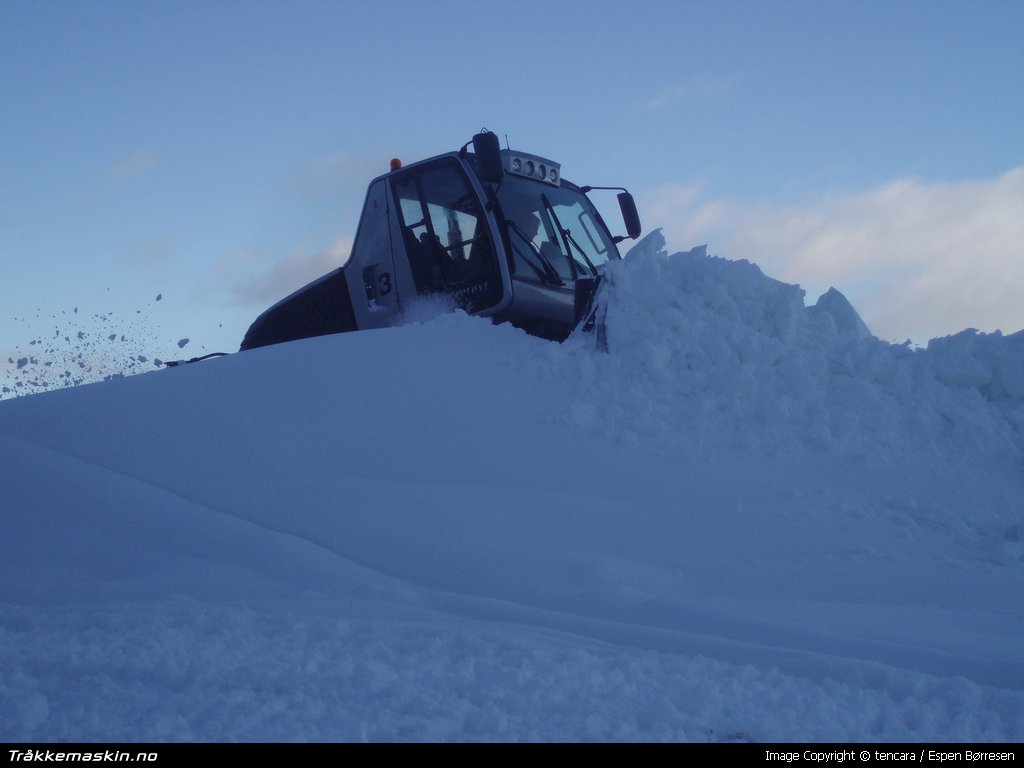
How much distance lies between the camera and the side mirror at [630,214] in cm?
987

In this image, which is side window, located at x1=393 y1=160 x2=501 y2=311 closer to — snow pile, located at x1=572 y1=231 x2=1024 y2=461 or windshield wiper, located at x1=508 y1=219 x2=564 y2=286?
windshield wiper, located at x1=508 y1=219 x2=564 y2=286

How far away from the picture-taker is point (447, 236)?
8.68 meters

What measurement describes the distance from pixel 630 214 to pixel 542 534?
5.76m

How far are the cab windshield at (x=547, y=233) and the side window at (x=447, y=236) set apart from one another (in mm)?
267

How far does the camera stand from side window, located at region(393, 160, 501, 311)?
841 cm

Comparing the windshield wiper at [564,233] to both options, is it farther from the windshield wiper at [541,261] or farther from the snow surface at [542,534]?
the snow surface at [542,534]

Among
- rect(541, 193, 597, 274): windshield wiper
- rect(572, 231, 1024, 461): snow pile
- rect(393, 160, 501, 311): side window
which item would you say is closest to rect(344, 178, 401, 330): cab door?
rect(393, 160, 501, 311): side window

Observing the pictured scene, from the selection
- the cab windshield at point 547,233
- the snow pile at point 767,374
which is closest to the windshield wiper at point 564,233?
the cab windshield at point 547,233

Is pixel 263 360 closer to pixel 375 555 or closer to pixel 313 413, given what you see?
pixel 313 413

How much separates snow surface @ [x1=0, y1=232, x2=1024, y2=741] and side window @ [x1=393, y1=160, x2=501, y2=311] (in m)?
1.37

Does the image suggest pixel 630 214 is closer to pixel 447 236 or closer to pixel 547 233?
pixel 547 233

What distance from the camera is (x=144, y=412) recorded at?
6.48 m

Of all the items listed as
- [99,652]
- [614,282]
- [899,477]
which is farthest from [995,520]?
[99,652]

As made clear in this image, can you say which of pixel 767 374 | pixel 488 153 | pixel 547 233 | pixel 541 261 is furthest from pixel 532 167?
pixel 767 374
